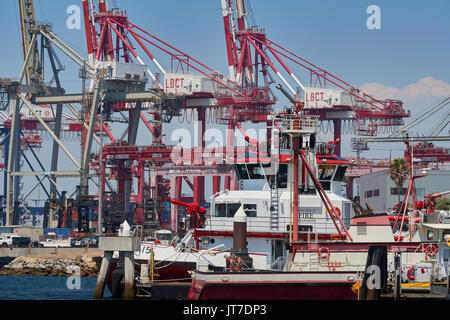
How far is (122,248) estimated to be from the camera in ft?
120

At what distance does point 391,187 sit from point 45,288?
47.6m

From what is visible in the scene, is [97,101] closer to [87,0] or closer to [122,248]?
[87,0]

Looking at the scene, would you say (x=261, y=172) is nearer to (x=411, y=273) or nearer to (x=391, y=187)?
(x=411, y=273)

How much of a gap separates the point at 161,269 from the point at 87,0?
77.1m

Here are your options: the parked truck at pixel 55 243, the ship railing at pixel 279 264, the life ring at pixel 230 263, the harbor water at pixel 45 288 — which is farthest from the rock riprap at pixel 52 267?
the life ring at pixel 230 263

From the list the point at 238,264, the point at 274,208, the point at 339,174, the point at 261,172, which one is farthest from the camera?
the point at 339,174

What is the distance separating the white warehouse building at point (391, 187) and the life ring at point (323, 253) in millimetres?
51543

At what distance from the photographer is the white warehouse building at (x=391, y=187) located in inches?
3474

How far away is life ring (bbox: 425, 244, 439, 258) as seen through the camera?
33531 mm

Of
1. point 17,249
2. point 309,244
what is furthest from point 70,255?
point 309,244

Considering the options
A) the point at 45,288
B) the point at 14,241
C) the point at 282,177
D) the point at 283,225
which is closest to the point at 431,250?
the point at 283,225

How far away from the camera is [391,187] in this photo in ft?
297
